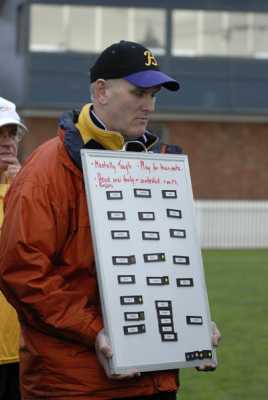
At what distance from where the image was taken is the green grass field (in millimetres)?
8672

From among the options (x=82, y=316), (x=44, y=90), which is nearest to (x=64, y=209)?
(x=82, y=316)

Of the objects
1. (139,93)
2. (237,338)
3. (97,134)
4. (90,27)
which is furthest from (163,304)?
(90,27)

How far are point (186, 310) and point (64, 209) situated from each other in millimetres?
571

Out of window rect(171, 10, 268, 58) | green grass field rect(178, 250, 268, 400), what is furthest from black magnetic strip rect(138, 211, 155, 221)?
window rect(171, 10, 268, 58)

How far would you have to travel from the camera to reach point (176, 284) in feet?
13.2

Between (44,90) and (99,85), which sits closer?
(99,85)

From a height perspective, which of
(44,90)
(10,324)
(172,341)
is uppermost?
(172,341)

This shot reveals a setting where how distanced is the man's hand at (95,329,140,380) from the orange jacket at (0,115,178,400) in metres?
0.03

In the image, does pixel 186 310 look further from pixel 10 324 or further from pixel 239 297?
pixel 239 297

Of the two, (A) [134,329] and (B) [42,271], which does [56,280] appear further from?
(A) [134,329]

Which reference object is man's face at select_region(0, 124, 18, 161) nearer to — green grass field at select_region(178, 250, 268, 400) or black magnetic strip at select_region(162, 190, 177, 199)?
black magnetic strip at select_region(162, 190, 177, 199)

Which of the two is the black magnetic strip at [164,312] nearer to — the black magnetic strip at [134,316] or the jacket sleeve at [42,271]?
the black magnetic strip at [134,316]

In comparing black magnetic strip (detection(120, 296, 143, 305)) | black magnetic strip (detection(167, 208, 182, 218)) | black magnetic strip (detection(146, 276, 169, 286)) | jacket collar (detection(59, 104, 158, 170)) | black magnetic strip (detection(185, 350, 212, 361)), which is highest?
jacket collar (detection(59, 104, 158, 170))

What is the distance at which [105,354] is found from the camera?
383 cm
